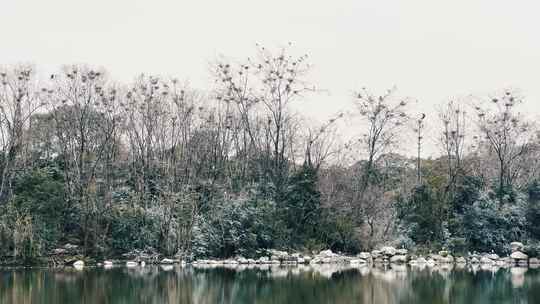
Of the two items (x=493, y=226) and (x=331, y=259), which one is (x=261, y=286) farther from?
(x=493, y=226)

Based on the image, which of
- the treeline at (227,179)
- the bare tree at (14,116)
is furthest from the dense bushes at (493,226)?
the bare tree at (14,116)

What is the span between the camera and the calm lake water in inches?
713

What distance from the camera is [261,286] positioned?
21797 millimetres

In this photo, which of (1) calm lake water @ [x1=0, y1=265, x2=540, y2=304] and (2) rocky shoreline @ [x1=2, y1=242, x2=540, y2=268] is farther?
(2) rocky shoreline @ [x1=2, y1=242, x2=540, y2=268]

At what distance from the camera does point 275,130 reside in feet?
144

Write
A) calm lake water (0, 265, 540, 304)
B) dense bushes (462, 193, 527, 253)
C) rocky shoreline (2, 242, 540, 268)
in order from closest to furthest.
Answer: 1. calm lake water (0, 265, 540, 304)
2. rocky shoreline (2, 242, 540, 268)
3. dense bushes (462, 193, 527, 253)

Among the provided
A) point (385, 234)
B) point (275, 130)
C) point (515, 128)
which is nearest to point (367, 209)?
point (385, 234)

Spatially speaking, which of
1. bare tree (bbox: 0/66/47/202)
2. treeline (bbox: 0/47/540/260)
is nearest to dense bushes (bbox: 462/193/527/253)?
treeline (bbox: 0/47/540/260)

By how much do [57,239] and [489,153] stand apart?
88.5ft

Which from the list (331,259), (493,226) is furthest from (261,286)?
(493,226)

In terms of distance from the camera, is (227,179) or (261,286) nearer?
(261,286)

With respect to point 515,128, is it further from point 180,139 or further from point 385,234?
point 180,139

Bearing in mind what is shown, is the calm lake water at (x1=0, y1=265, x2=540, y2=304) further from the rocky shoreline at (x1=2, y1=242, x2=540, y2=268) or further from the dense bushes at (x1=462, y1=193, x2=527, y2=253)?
the dense bushes at (x1=462, y1=193, x2=527, y2=253)

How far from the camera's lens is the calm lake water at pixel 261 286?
59.4 feet
